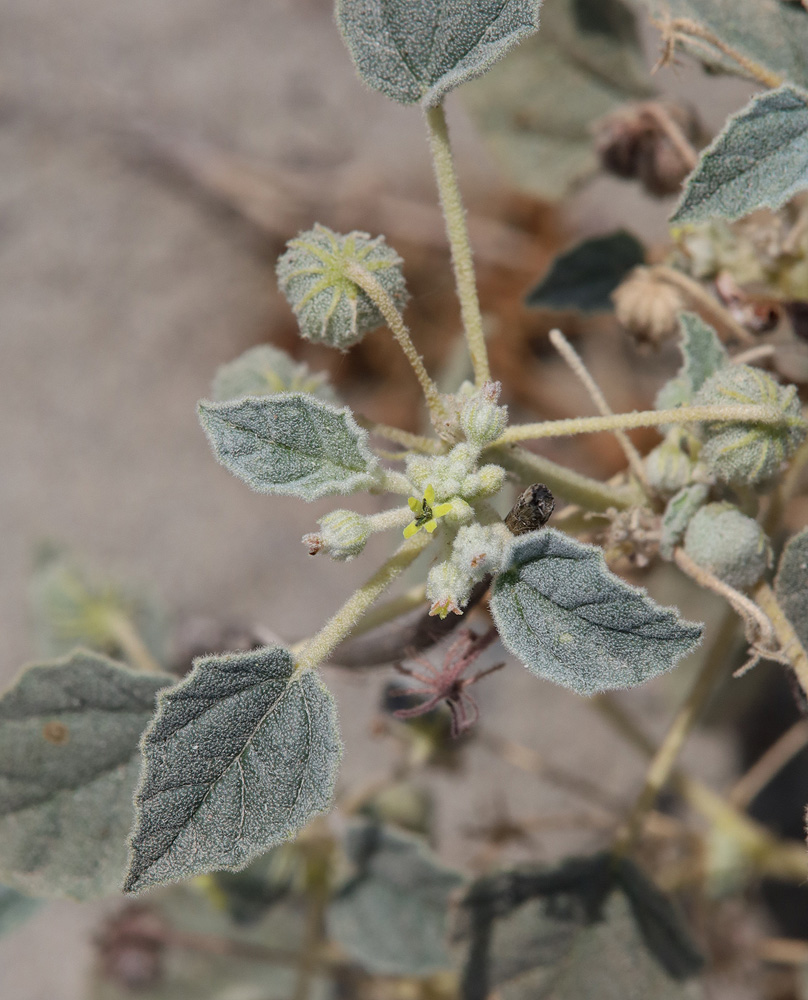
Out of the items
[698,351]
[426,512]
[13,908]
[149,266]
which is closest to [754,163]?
[698,351]

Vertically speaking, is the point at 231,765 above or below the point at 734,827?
above

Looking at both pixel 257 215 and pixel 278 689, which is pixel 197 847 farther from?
pixel 257 215

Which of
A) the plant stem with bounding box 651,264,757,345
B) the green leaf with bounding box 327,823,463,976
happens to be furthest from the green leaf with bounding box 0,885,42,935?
the plant stem with bounding box 651,264,757,345

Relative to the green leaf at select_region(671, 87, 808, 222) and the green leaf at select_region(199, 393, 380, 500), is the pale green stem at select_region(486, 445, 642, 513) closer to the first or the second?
the green leaf at select_region(199, 393, 380, 500)

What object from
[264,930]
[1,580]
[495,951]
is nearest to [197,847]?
[495,951]

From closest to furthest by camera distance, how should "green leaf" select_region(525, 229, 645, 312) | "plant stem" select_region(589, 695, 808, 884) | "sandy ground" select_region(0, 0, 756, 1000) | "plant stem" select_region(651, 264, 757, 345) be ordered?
"plant stem" select_region(651, 264, 757, 345), "green leaf" select_region(525, 229, 645, 312), "plant stem" select_region(589, 695, 808, 884), "sandy ground" select_region(0, 0, 756, 1000)

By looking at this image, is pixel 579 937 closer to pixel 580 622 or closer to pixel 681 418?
pixel 580 622
